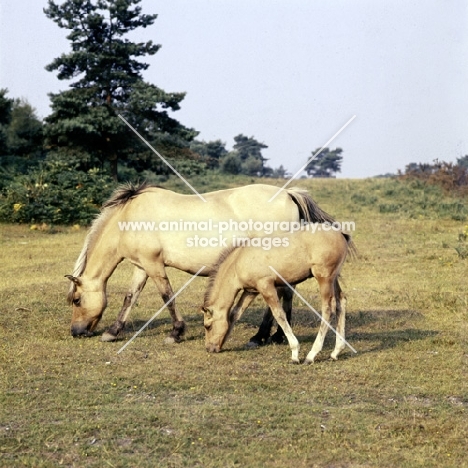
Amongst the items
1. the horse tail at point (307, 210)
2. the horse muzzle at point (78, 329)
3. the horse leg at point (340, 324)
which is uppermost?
the horse tail at point (307, 210)

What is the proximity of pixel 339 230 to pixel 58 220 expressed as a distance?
15.5 meters

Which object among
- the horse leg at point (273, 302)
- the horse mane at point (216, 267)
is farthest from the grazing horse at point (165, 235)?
the horse leg at point (273, 302)

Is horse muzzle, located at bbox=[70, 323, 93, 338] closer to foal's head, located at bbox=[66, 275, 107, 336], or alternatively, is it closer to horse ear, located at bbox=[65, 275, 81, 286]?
foal's head, located at bbox=[66, 275, 107, 336]

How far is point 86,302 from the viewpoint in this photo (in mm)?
9273

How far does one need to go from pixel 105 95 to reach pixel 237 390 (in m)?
21.5

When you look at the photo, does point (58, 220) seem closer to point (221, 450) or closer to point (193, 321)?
point (193, 321)

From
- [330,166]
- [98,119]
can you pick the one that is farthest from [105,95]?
[330,166]

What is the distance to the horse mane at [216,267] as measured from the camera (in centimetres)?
835

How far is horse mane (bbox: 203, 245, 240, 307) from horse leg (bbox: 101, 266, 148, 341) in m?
1.41

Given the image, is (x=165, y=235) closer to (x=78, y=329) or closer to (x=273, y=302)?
(x=78, y=329)

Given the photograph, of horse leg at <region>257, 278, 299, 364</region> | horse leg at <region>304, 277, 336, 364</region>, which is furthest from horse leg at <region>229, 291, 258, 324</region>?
horse leg at <region>304, 277, 336, 364</region>

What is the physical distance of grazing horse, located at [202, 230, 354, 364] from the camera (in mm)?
7949

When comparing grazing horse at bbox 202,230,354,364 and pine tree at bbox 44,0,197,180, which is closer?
grazing horse at bbox 202,230,354,364

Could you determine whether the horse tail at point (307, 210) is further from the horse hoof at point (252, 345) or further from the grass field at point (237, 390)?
the horse hoof at point (252, 345)
